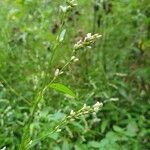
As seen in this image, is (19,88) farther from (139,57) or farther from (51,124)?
(139,57)

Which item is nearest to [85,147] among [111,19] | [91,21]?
[111,19]

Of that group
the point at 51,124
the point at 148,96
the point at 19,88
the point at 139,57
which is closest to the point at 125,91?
the point at 148,96

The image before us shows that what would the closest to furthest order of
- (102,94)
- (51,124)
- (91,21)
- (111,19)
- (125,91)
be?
(51,124) < (102,94) < (125,91) < (111,19) < (91,21)

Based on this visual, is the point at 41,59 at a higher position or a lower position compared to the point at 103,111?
higher

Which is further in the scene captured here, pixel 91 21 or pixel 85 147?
pixel 91 21

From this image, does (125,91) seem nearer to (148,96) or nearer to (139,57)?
(148,96)

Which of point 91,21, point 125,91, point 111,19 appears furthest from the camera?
point 91,21
